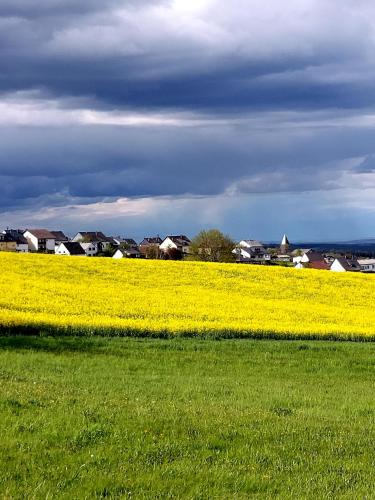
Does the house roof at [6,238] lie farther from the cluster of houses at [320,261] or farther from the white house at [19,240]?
the cluster of houses at [320,261]

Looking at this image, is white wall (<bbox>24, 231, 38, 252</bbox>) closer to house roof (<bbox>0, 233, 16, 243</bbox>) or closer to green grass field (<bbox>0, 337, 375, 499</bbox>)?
house roof (<bbox>0, 233, 16, 243</bbox>)

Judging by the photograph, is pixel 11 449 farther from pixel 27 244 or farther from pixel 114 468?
pixel 27 244

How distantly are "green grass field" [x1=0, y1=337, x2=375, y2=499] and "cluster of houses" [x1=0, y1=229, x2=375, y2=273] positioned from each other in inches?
4019

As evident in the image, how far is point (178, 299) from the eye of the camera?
31.9 metres

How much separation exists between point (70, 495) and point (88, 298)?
23872mm

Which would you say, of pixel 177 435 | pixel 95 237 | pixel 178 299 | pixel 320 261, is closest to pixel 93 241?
pixel 95 237

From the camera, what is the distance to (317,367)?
813 inches

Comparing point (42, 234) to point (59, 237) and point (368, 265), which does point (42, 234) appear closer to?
point (59, 237)

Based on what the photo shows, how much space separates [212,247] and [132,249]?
65.3 m

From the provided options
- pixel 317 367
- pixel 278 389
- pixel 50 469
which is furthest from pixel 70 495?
pixel 317 367

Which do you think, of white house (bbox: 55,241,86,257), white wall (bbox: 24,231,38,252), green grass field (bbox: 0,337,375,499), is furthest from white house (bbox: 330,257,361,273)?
green grass field (bbox: 0,337,375,499)

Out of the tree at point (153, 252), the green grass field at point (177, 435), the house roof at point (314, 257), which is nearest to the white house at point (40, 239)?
the tree at point (153, 252)

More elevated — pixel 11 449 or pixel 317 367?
pixel 11 449

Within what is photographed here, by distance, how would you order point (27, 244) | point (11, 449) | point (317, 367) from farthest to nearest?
point (27, 244), point (317, 367), point (11, 449)
